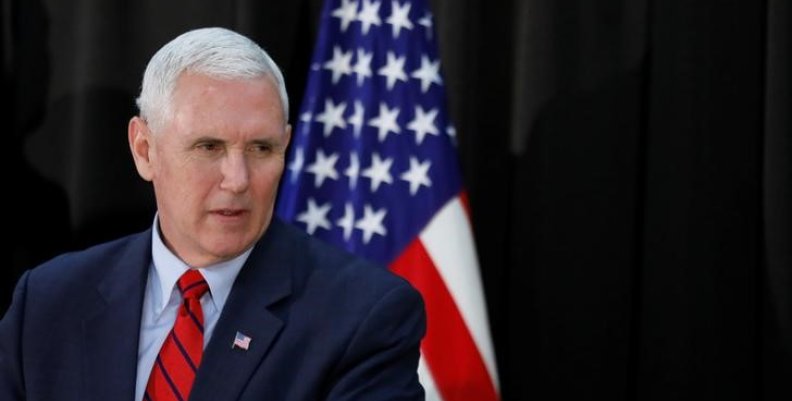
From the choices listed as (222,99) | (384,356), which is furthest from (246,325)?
(222,99)

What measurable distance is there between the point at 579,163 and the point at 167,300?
1.74m

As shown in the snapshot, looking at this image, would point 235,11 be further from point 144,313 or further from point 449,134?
point 144,313

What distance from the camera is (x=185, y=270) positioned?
2.01m

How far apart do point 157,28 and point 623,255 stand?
1630mm

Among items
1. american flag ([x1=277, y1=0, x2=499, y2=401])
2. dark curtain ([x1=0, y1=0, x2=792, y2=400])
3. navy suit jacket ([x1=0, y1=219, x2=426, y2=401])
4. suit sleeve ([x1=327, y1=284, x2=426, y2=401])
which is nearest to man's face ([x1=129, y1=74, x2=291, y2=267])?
navy suit jacket ([x1=0, y1=219, x2=426, y2=401])

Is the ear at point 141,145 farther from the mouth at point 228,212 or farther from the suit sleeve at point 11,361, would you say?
the suit sleeve at point 11,361

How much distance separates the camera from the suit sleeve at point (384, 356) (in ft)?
6.16

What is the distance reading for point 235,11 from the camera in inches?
147

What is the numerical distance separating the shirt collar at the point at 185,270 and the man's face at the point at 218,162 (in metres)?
0.02

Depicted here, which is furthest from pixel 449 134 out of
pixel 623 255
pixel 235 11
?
pixel 235 11

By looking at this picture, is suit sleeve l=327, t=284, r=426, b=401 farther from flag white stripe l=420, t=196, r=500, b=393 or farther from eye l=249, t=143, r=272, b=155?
flag white stripe l=420, t=196, r=500, b=393

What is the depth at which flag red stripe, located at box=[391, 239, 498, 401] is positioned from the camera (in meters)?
3.15

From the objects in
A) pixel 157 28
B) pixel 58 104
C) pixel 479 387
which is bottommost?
pixel 479 387

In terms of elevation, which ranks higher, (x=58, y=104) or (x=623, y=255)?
(x=58, y=104)
